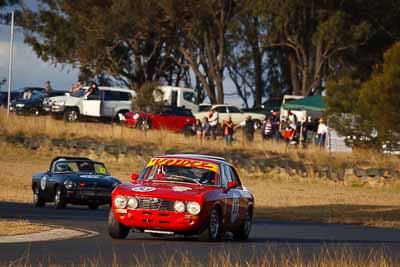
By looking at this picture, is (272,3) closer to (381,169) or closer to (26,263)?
(381,169)

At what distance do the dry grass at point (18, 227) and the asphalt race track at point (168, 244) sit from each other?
102cm

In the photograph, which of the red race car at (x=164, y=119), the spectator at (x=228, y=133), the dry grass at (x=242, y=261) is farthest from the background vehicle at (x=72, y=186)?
the red race car at (x=164, y=119)

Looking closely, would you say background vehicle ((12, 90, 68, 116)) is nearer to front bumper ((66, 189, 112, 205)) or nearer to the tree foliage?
the tree foliage

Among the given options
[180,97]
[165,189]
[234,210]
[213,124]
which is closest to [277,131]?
[213,124]

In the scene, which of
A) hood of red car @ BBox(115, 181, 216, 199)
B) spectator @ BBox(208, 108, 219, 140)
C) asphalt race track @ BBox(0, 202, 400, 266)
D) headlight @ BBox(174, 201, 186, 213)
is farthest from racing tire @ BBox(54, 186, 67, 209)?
spectator @ BBox(208, 108, 219, 140)

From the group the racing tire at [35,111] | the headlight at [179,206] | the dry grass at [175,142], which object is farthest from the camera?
the racing tire at [35,111]

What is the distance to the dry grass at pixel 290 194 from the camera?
102ft

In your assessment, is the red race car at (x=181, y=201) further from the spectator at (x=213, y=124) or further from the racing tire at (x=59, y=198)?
the spectator at (x=213, y=124)

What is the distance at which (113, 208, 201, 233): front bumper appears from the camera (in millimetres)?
18047

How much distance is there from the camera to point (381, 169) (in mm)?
42844

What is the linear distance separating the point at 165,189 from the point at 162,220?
59cm

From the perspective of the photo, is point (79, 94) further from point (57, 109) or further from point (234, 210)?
point (234, 210)

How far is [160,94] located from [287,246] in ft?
138

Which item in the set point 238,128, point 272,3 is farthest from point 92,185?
point 272,3
